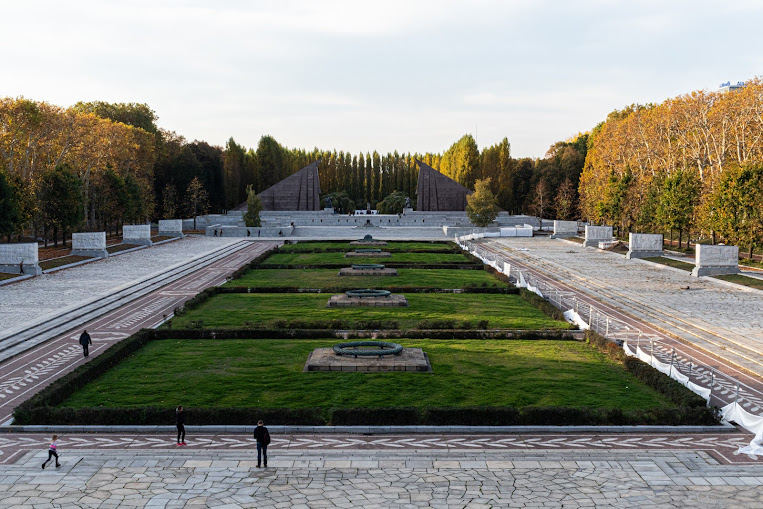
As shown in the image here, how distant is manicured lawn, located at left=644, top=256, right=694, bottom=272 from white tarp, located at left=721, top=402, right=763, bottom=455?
2536cm

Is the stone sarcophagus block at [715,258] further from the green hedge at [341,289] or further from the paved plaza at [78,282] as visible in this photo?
the paved plaza at [78,282]

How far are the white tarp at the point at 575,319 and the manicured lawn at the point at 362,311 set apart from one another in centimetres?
45

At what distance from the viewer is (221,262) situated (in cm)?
4056

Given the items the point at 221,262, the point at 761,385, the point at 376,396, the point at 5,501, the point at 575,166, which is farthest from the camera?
the point at 575,166

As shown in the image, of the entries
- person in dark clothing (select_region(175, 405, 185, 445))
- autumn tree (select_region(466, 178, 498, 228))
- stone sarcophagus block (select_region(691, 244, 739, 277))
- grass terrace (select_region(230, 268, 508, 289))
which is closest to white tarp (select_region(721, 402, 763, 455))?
person in dark clothing (select_region(175, 405, 185, 445))

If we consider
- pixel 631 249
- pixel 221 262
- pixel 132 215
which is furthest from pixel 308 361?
pixel 132 215

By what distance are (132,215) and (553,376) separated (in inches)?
1912

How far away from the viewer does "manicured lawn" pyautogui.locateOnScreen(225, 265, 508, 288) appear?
2889 centimetres

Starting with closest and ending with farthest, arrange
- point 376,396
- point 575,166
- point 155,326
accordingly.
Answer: point 376,396 → point 155,326 → point 575,166

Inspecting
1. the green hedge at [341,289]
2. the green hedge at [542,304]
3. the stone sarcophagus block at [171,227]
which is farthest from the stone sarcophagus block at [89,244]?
the green hedge at [542,304]

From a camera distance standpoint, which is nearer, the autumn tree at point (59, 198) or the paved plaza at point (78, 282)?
the paved plaza at point (78, 282)

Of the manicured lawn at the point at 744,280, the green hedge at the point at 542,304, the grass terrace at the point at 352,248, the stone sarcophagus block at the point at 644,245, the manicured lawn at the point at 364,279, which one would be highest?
the stone sarcophagus block at the point at 644,245

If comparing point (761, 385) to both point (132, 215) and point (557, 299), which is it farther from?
point (132, 215)

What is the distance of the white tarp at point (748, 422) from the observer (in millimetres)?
10953
